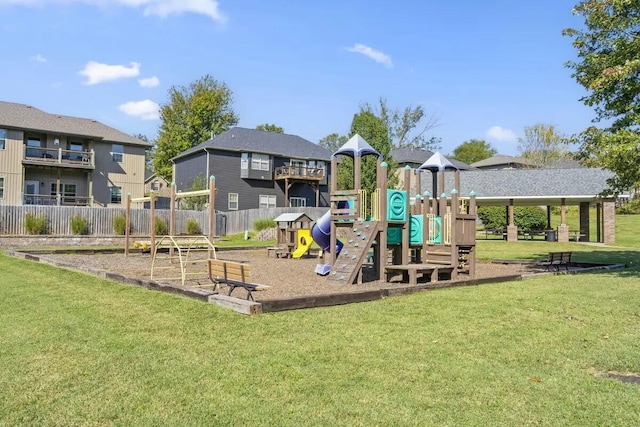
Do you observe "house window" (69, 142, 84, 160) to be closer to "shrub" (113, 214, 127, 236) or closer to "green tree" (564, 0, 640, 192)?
"shrub" (113, 214, 127, 236)

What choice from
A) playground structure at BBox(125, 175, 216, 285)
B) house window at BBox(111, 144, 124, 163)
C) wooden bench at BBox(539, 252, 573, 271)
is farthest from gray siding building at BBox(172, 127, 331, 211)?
wooden bench at BBox(539, 252, 573, 271)

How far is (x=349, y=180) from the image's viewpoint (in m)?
41.5

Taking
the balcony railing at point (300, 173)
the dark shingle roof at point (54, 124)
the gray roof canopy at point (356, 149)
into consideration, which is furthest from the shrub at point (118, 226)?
the gray roof canopy at point (356, 149)

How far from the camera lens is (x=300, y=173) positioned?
4547 cm

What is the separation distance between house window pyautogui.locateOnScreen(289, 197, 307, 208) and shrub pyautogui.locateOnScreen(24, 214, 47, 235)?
2191cm

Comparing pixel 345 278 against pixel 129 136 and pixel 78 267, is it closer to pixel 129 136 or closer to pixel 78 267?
pixel 78 267

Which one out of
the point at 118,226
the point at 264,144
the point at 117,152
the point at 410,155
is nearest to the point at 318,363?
the point at 118,226

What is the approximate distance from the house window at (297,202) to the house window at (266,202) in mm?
1623

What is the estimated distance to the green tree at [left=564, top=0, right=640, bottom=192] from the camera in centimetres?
1335

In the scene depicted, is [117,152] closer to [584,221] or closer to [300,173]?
[300,173]

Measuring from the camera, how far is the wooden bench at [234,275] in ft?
29.3

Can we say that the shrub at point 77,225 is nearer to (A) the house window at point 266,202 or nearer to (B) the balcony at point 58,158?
(B) the balcony at point 58,158

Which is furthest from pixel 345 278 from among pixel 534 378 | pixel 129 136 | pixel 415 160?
pixel 415 160

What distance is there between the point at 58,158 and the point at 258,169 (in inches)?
608
